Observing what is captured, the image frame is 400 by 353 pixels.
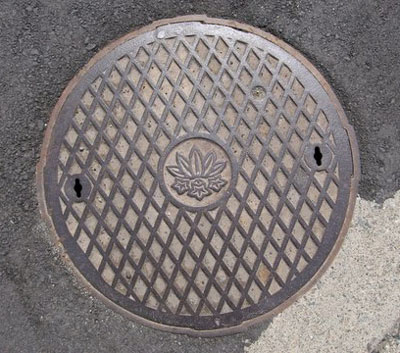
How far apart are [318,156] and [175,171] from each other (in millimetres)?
532

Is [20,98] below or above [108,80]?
below

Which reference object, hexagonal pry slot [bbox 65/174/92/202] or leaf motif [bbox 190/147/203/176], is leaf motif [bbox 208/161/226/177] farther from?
hexagonal pry slot [bbox 65/174/92/202]

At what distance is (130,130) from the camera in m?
2.02

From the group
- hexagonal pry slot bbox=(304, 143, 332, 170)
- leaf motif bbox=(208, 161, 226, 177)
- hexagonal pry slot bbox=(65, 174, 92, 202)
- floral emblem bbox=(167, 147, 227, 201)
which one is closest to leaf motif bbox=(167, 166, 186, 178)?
floral emblem bbox=(167, 147, 227, 201)

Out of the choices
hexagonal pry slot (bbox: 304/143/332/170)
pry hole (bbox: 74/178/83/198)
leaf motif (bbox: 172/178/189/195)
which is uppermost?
hexagonal pry slot (bbox: 304/143/332/170)

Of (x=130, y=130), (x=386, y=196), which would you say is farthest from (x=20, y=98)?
(x=386, y=196)

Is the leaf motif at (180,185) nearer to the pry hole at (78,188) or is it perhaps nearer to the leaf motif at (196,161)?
the leaf motif at (196,161)

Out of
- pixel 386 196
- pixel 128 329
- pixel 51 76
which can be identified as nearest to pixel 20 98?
pixel 51 76

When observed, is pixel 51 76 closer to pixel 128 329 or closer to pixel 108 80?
pixel 108 80

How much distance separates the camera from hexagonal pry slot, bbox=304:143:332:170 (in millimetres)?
2045

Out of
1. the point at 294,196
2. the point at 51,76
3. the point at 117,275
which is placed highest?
the point at 51,76

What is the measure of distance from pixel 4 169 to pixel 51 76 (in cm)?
39

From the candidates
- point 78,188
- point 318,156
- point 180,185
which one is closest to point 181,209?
point 180,185

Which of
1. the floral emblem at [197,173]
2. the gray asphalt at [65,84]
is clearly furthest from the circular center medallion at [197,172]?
the gray asphalt at [65,84]
